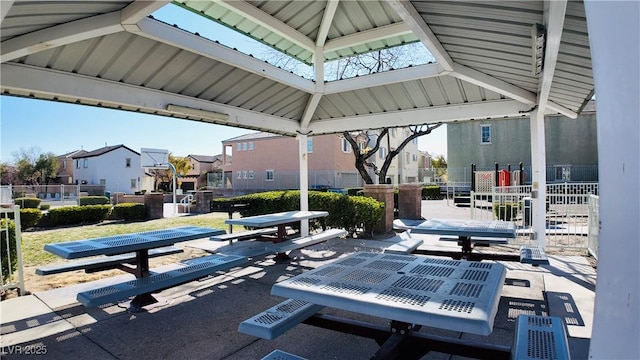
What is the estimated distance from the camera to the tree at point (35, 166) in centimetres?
4812

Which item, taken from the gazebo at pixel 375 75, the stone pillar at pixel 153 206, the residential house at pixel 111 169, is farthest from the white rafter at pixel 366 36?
the residential house at pixel 111 169

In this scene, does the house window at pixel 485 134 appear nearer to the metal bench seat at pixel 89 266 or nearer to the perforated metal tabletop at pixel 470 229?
the perforated metal tabletop at pixel 470 229

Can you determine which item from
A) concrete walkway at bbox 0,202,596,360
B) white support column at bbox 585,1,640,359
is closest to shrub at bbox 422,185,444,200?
concrete walkway at bbox 0,202,596,360

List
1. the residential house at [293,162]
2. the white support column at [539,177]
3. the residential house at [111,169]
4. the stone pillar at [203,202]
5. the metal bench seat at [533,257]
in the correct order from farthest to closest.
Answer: the residential house at [111,169] → the residential house at [293,162] → the stone pillar at [203,202] → the white support column at [539,177] → the metal bench seat at [533,257]

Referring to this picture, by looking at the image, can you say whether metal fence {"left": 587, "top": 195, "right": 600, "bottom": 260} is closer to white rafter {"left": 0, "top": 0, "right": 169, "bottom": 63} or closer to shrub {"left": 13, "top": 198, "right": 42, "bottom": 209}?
white rafter {"left": 0, "top": 0, "right": 169, "bottom": 63}

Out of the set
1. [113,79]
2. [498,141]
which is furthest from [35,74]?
[498,141]

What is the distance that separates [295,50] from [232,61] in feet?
8.26

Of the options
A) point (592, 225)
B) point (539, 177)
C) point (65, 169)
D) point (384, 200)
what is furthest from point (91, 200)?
point (65, 169)

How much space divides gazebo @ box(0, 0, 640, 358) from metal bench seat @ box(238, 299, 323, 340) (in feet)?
6.43

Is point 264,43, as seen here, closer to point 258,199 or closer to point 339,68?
point 258,199

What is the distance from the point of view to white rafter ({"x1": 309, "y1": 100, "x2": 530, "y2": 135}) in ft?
22.2

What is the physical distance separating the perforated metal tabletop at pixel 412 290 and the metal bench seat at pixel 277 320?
0.78 feet

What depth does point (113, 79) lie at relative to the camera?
5.31m

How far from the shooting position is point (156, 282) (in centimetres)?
417
